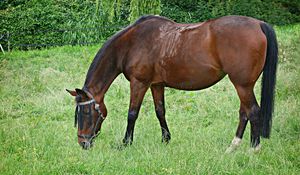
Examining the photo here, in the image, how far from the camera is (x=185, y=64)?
16.8ft

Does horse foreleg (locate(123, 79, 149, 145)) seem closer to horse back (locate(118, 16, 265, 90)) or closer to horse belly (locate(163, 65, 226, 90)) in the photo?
horse back (locate(118, 16, 265, 90))

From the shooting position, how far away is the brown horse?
15.8 feet

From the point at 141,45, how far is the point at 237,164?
6.30 feet

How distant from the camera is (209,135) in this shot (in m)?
5.73

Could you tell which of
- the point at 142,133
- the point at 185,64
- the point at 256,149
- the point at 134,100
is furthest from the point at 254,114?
the point at 142,133

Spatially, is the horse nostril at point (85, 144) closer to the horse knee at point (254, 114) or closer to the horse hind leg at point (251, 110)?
the horse hind leg at point (251, 110)

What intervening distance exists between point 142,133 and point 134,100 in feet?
2.63

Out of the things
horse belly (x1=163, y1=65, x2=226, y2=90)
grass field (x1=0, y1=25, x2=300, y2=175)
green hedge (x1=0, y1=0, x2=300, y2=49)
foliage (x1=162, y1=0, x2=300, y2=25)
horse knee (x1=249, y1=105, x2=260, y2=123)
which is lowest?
foliage (x1=162, y1=0, x2=300, y2=25)

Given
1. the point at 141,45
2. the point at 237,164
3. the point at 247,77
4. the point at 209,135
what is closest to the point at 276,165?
the point at 237,164

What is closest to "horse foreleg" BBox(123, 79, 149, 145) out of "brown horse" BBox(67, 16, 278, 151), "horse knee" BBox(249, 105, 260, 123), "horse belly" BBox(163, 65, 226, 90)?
"brown horse" BBox(67, 16, 278, 151)

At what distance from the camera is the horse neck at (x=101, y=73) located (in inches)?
213

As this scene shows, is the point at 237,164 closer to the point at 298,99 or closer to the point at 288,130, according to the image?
the point at 288,130

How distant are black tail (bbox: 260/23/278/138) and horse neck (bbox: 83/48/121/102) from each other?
6.23 ft

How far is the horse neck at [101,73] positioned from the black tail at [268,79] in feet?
6.23
